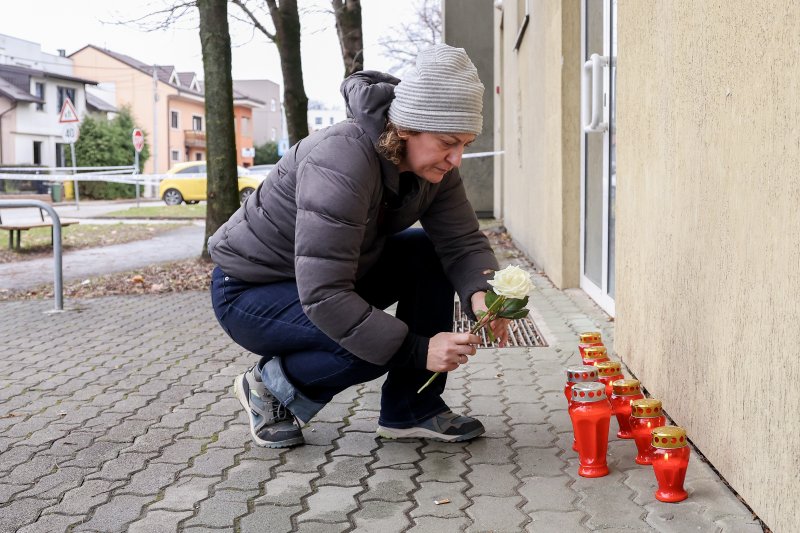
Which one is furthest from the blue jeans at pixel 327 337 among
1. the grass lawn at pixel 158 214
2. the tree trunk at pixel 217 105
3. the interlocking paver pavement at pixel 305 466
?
the grass lawn at pixel 158 214

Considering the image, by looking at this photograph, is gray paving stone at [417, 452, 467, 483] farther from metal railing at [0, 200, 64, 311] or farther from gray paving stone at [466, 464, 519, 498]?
metal railing at [0, 200, 64, 311]

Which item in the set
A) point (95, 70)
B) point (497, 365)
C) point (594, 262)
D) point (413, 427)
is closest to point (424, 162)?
point (413, 427)

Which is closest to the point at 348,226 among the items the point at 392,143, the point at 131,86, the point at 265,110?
the point at 392,143

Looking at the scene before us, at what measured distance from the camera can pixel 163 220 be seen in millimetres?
22797

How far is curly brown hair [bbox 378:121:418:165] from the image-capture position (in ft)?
9.95

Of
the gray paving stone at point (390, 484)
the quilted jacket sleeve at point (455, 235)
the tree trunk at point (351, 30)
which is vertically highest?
the tree trunk at point (351, 30)

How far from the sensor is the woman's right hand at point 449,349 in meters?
3.06

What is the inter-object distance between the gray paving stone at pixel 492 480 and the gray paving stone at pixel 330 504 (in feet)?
1.32

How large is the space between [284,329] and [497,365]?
1942 millimetres

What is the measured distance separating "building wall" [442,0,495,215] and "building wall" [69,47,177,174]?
143ft

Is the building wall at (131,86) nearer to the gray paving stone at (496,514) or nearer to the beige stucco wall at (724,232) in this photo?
the beige stucco wall at (724,232)

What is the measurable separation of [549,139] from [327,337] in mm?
5077

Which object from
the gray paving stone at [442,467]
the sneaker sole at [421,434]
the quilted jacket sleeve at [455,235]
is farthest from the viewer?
the sneaker sole at [421,434]

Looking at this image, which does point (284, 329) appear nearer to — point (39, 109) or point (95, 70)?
point (39, 109)
